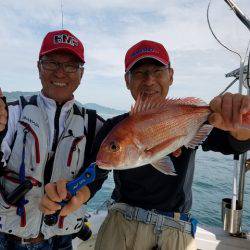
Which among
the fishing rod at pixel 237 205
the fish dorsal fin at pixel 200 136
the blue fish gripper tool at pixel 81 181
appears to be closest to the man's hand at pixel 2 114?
the blue fish gripper tool at pixel 81 181

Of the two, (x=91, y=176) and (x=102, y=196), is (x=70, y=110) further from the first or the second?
(x=102, y=196)

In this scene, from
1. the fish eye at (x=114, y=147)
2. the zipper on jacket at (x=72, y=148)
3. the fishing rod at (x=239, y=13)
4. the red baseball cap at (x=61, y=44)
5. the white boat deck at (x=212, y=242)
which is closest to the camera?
the fish eye at (x=114, y=147)

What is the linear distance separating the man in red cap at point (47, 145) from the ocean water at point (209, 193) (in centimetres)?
745

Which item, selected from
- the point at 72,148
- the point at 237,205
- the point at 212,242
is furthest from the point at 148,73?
the point at 212,242

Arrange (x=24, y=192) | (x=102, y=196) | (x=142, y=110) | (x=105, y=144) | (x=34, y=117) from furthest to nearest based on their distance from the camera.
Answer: (x=102, y=196)
(x=34, y=117)
(x=24, y=192)
(x=142, y=110)
(x=105, y=144)

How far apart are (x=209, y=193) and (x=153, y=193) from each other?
12.0m

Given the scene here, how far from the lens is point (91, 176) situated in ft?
7.07

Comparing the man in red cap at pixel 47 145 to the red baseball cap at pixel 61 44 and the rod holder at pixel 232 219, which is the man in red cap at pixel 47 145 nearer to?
the red baseball cap at pixel 61 44

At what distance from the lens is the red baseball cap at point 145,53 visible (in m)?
2.99

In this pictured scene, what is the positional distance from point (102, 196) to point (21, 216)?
10.4m

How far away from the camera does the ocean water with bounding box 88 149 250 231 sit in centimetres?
1110

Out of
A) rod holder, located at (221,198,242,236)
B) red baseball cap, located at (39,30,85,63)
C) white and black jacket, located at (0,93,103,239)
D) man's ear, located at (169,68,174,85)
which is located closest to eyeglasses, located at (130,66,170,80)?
man's ear, located at (169,68,174,85)

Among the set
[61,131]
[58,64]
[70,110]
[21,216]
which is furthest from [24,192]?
[58,64]

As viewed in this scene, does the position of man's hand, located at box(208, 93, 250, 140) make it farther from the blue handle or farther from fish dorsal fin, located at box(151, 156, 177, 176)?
the blue handle
